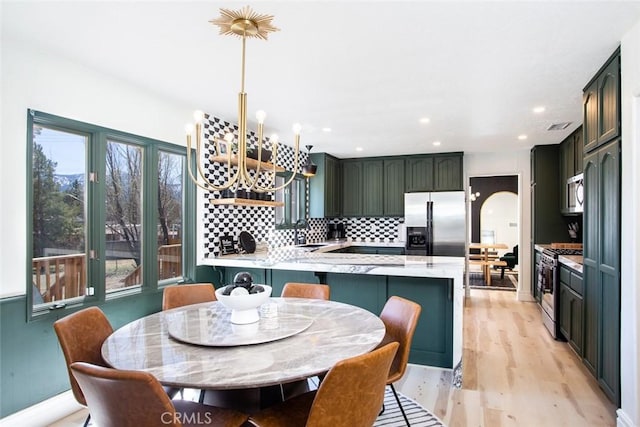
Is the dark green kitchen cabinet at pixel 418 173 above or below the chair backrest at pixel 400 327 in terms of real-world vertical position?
above

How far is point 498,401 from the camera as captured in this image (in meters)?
2.62

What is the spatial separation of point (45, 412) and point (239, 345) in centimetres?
172

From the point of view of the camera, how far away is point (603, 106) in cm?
257

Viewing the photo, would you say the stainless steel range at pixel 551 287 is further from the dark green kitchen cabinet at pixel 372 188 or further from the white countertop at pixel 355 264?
the dark green kitchen cabinet at pixel 372 188

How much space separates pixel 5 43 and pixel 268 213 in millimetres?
3148

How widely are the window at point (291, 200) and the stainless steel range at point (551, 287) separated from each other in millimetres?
3343

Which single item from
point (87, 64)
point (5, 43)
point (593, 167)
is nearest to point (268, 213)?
point (87, 64)

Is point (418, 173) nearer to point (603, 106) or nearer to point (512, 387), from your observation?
point (603, 106)

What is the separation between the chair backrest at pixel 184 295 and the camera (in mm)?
2557

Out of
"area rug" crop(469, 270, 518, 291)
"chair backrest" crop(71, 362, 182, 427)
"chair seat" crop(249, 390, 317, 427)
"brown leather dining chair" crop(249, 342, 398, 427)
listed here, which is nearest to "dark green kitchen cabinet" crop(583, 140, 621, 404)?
"brown leather dining chair" crop(249, 342, 398, 427)

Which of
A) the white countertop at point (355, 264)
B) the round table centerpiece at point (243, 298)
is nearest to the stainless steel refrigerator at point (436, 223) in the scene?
the white countertop at point (355, 264)

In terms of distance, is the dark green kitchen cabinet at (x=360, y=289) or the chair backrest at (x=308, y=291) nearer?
the chair backrest at (x=308, y=291)

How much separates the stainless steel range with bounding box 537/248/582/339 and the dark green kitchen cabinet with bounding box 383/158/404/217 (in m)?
2.32

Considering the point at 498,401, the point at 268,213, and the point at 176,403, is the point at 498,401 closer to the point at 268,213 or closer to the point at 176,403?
the point at 176,403
